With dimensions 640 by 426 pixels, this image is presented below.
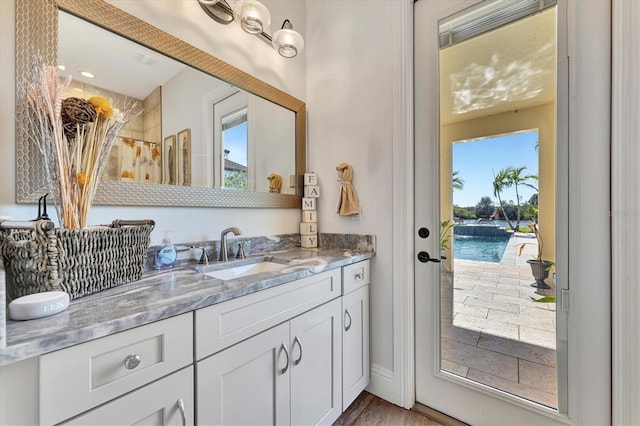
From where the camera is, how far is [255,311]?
0.94 meters

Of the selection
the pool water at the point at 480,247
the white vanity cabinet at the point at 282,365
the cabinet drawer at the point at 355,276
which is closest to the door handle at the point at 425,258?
the pool water at the point at 480,247

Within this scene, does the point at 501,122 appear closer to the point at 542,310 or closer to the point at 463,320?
the point at 542,310

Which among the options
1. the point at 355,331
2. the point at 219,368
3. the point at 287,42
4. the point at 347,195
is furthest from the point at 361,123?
the point at 219,368

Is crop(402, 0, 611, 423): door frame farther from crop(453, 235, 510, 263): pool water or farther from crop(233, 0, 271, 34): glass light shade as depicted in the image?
crop(233, 0, 271, 34): glass light shade

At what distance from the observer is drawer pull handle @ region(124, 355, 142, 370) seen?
634 millimetres

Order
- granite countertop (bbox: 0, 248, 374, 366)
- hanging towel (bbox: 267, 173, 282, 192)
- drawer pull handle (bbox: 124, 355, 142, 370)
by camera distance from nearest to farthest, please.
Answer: granite countertop (bbox: 0, 248, 374, 366) < drawer pull handle (bbox: 124, 355, 142, 370) < hanging towel (bbox: 267, 173, 282, 192)

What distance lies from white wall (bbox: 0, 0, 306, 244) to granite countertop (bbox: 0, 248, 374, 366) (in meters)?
0.28

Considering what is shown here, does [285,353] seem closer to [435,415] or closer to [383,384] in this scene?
[383,384]

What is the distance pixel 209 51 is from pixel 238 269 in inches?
46.9

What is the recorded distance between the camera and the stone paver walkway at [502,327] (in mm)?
1230

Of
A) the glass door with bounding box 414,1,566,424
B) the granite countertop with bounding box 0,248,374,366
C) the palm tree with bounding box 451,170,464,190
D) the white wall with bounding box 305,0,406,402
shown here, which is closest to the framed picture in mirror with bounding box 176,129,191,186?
the granite countertop with bounding box 0,248,374,366

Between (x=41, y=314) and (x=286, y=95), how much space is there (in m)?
1.64

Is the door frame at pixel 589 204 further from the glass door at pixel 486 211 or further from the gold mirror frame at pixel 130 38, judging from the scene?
the gold mirror frame at pixel 130 38

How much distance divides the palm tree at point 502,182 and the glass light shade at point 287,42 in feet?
4.46
